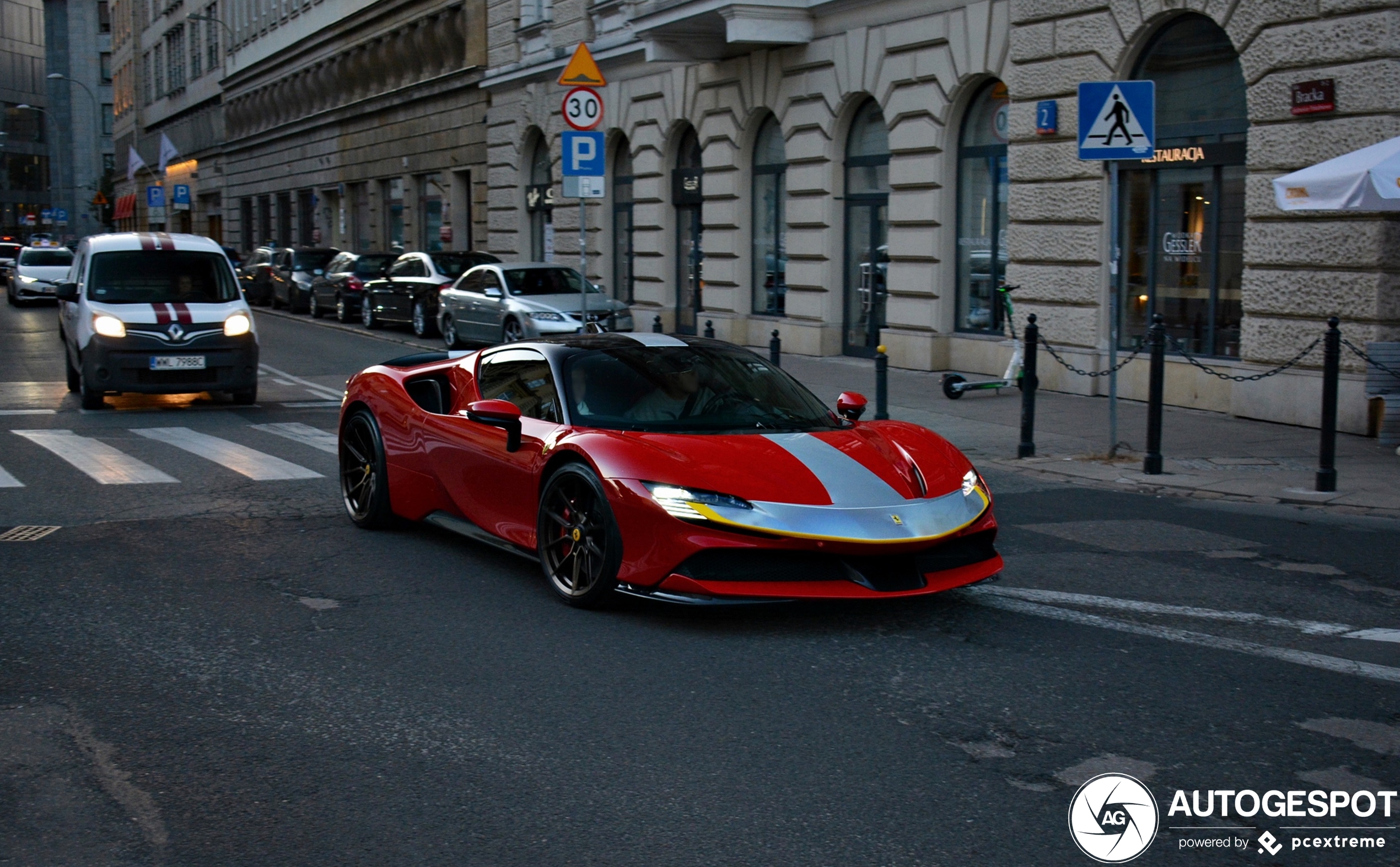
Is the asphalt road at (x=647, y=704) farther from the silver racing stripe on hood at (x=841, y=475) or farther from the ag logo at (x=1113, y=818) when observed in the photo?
the silver racing stripe on hood at (x=841, y=475)

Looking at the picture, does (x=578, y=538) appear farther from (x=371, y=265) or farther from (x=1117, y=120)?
(x=371, y=265)

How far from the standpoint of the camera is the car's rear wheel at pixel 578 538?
6.50 metres

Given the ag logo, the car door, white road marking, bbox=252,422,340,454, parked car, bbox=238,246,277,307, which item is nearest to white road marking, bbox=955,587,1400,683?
the ag logo

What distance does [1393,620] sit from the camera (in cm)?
667

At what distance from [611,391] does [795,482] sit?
1.35 m

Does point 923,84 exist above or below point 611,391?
above

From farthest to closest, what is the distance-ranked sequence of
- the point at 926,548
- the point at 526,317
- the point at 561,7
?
1. the point at 561,7
2. the point at 526,317
3. the point at 926,548

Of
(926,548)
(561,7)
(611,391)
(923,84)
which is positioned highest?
(561,7)

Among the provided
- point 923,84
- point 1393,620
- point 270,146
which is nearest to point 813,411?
point 1393,620

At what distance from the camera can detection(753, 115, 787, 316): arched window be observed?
23.9 metres

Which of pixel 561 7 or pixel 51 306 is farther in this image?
pixel 51 306

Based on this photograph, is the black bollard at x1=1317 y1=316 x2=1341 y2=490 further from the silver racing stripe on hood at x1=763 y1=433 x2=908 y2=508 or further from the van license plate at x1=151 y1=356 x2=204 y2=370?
the van license plate at x1=151 y1=356 x2=204 y2=370

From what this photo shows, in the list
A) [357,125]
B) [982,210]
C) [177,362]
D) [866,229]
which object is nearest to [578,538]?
[177,362]

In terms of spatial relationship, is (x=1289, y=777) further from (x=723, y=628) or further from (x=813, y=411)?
(x=813, y=411)
